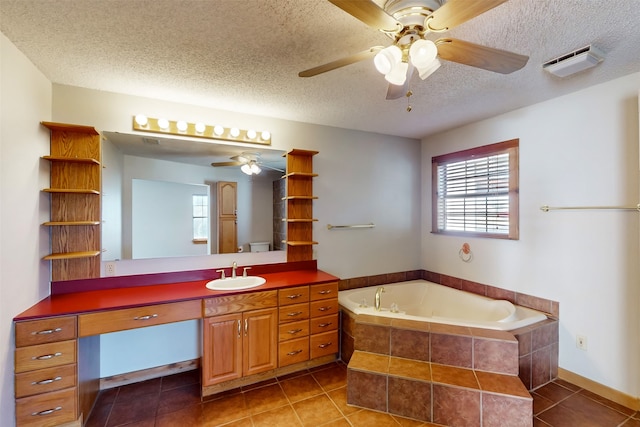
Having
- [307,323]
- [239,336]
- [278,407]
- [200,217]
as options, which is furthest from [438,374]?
[200,217]

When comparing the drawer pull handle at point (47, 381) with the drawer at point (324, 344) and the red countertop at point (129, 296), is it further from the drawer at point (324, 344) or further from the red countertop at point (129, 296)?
the drawer at point (324, 344)

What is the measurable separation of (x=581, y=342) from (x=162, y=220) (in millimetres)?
3684

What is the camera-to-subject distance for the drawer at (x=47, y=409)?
1.69m

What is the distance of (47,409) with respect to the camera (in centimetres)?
174

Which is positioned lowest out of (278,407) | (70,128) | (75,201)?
(278,407)

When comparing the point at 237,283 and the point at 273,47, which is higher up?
the point at 273,47

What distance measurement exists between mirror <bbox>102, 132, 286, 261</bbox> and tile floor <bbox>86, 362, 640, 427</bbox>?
3.64 feet

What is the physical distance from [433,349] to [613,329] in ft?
4.53

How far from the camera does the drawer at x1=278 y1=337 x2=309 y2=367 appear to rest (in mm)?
2475

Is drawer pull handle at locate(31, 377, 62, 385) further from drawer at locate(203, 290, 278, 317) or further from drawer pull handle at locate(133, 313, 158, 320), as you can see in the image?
drawer at locate(203, 290, 278, 317)

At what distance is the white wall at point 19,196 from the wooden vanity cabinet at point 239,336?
107 centimetres

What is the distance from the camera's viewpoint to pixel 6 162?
163 centimetres

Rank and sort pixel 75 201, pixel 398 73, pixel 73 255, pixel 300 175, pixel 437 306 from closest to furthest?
pixel 398 73 < pixel 73 255 < pixel 75 201 < pixel 300 175 < pixel 437 306

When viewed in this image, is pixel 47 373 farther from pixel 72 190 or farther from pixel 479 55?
pixel 479 55
